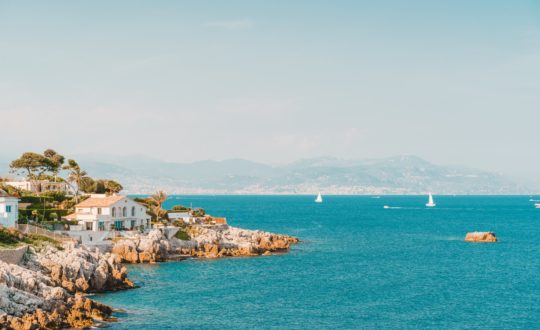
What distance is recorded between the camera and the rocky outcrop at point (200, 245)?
92750 mm

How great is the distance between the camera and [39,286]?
56000mm

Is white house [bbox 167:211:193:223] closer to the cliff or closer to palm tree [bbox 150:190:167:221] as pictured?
palm tree [bbox 150:190:167:221]

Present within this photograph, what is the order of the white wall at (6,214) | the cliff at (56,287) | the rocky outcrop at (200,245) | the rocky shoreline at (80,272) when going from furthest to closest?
the rocky outcrop at (200,245), the white wall at (6,214), the rocky shoreline at (80,272), the cliff at (56,287)

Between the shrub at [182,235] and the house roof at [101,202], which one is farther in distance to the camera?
the shrub at [182,235]

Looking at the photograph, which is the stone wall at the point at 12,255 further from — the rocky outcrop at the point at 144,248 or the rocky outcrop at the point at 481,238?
the rocky outcrop at the point at 481,238

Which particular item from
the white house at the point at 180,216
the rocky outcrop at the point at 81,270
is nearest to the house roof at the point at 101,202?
the white house at the point at 180,216

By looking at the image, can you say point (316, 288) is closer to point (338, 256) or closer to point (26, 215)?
point (338, 256)

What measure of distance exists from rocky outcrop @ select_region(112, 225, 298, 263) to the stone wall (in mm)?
23656

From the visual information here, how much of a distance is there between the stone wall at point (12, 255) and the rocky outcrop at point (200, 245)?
931 inches

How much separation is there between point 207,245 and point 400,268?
31.8m

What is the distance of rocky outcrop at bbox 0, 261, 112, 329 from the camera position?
161ft

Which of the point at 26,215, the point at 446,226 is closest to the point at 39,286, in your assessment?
the point at 26,215

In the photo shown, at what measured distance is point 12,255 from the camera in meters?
65.7

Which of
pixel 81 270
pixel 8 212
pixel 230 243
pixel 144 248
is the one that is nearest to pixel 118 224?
pixel 144 248
